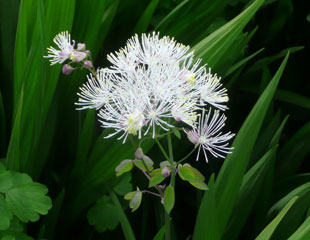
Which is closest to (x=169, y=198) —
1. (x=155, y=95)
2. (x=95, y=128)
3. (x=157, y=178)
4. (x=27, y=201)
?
(x=157, y=178)

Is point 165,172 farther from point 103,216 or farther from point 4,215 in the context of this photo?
point 103,216

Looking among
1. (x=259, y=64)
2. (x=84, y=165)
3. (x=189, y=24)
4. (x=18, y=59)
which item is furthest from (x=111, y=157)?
(x=259, y=64)

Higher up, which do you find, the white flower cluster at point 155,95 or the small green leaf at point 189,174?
the white flower cluster at point 155,95

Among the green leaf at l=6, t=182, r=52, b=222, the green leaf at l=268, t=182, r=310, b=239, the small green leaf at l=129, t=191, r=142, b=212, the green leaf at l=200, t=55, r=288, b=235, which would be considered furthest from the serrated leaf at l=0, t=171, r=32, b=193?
the green leaf at l=268, t=182, r=310, b=239

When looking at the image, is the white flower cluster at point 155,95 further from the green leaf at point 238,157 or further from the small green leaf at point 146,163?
the green leaf at point 238,157

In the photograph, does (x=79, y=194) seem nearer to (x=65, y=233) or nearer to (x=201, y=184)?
(x=65, y=233)

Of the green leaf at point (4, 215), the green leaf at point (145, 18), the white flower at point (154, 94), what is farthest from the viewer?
the green leaf at point (145, 18)

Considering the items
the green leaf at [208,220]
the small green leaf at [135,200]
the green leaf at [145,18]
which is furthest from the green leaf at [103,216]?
the green leaf at [145,18]
